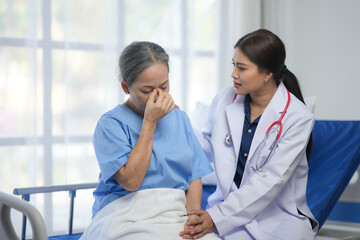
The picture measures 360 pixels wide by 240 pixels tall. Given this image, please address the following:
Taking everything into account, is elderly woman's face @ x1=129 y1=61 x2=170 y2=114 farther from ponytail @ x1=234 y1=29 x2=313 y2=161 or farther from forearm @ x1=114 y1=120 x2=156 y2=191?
ponytail @ x1=234 y1=29 x2=313 y2=161

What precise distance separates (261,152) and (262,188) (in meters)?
0.14

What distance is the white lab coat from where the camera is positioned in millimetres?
1581

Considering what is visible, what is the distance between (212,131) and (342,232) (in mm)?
1580

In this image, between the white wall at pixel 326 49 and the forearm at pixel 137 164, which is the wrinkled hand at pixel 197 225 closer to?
the forearm at pixel 137 164

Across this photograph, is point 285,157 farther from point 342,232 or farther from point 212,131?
point 342,232

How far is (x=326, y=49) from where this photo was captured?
306 cm

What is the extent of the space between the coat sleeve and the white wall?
146 cm

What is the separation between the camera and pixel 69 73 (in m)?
2.90

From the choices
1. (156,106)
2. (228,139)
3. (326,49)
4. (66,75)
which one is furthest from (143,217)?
(326,49)

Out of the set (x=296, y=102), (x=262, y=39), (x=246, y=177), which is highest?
(x=262, y=39)

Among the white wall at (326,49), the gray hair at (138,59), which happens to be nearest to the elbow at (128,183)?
the gray hair at (138,59)

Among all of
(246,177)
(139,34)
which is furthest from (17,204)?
(139,34)

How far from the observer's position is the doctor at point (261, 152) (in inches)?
62.4

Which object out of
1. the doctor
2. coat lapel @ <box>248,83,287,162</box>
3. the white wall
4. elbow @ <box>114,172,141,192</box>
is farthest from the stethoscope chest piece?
the white wall
